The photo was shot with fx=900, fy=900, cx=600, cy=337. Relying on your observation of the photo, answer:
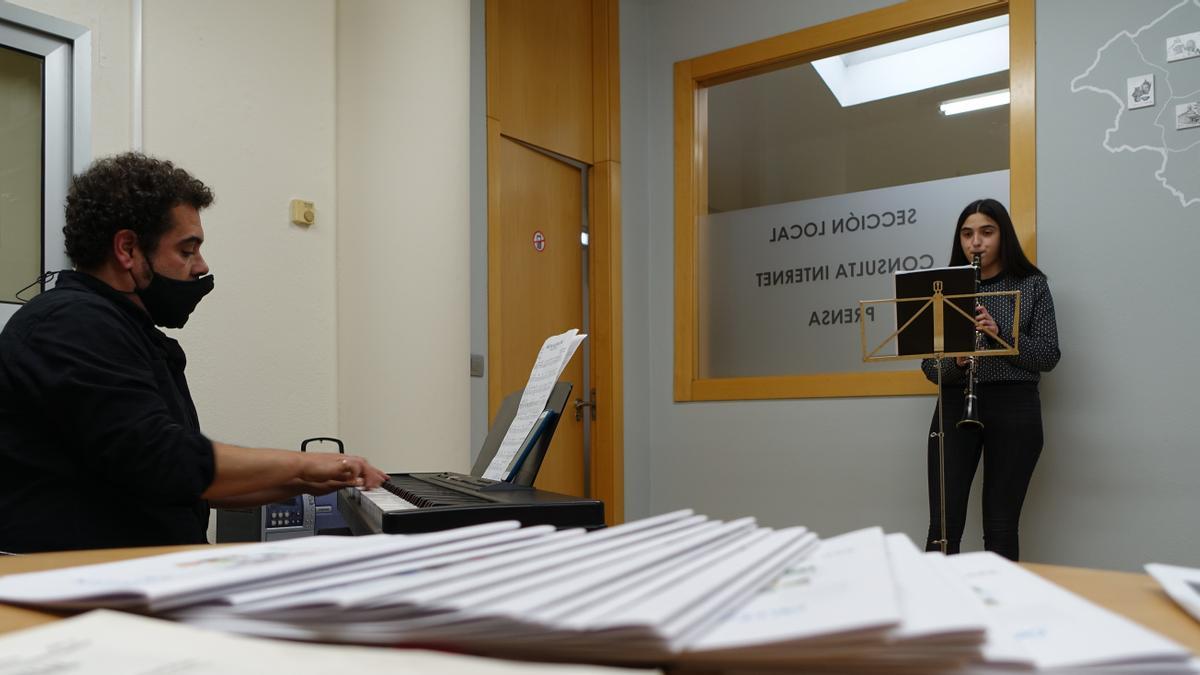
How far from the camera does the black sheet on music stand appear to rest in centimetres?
302

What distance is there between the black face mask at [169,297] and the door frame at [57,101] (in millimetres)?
994

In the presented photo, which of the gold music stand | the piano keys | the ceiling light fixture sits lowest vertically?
the piano keys

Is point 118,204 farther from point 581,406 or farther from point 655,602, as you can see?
point 581,406

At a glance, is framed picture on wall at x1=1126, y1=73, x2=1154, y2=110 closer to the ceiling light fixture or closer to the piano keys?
the ceiling light fixture

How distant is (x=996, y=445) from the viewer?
3.37 m


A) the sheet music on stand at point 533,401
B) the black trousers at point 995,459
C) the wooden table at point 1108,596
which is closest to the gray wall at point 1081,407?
the black trousers at point 995,459

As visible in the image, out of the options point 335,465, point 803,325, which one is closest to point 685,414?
point 803,325

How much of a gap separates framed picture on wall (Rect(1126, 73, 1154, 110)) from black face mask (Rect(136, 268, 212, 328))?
3420 mm

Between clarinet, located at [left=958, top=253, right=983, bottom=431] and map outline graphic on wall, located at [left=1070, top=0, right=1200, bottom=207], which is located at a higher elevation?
map outline graphic on wall, located at [left=1070, top=0, right=1200, bottom=207]

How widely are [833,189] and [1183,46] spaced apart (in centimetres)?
143

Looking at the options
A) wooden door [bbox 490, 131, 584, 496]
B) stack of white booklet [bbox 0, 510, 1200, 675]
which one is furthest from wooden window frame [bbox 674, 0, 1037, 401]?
stack of white booklet [bbox 0, 510, 1200, 675]

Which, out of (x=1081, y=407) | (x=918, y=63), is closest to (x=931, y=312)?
(x=1081, y=407)

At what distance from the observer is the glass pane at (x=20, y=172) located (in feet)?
8.46

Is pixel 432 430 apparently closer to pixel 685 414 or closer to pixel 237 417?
pixel 237 417
